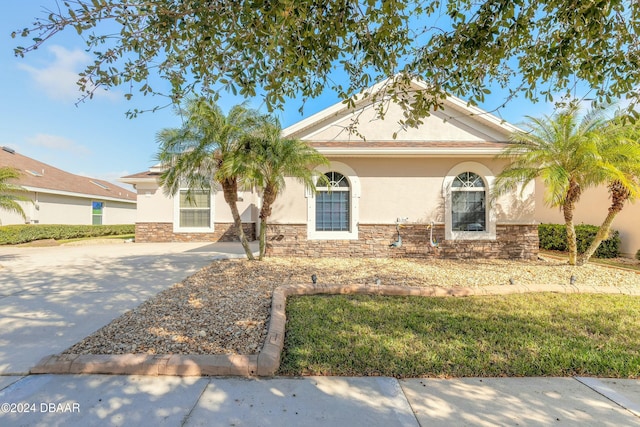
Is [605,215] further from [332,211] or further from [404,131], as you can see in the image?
[332,211]

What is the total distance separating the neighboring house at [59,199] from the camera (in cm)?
1686

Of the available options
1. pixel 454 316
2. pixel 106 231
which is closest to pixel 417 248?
pixel 454 316

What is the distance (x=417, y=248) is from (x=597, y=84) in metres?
6.79

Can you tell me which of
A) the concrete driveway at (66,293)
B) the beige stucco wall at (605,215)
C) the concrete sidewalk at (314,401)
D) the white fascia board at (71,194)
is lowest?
the concrete sidewalk at (314,401)

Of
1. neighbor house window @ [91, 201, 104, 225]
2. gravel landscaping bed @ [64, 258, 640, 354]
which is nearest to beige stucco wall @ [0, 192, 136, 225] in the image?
neighbor house window @ [91, 201, 104, 225]

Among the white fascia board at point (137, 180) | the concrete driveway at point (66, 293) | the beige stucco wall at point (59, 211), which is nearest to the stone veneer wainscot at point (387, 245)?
the concrete driveway at point (66, 293)

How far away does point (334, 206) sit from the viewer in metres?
10.4

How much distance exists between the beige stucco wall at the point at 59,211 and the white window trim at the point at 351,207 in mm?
14900

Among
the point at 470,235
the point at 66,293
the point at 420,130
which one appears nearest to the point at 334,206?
the point at 420,130

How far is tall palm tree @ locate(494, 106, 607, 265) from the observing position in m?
7.57

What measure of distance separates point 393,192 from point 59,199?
69.4 feet

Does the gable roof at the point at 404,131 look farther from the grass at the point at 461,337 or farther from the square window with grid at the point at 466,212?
the grass at the point at 461,337

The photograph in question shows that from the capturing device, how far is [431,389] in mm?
2941

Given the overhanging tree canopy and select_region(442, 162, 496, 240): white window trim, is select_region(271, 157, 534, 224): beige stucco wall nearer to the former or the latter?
select_region(442, 162, 496, 240): white window trim
